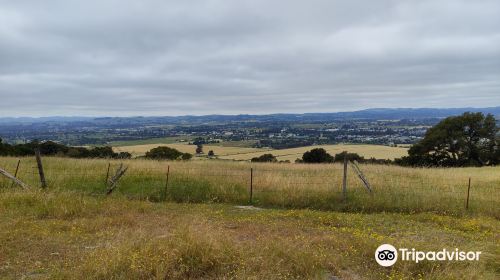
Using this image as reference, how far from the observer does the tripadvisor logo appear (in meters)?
7.01

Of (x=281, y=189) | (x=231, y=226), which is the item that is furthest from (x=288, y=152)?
(x=231, y=226)

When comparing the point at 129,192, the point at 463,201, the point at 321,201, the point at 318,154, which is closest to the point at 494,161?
the point at 318,154

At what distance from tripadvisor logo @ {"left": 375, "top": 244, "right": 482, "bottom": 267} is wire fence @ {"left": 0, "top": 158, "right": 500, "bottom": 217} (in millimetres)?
7039

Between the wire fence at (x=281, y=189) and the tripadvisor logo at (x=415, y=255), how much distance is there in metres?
7.04

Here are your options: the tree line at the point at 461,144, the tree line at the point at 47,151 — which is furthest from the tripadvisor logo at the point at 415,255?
the tree line at the point at 461,144

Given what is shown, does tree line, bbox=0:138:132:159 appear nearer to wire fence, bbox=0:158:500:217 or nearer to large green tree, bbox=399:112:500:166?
wire fence, bbox=0:158:500:217

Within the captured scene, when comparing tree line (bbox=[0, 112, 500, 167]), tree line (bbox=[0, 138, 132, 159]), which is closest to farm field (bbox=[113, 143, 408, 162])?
tree line (bbox=[0, 112, 500, 167])

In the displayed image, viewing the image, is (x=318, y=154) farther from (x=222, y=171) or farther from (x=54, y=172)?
(x=54, y=172)

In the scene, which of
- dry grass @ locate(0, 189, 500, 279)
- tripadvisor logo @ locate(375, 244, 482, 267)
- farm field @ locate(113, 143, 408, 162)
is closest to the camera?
dry grass @ locate(0, 189, 500, 279)

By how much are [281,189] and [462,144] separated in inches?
1731

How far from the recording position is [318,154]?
49.6m

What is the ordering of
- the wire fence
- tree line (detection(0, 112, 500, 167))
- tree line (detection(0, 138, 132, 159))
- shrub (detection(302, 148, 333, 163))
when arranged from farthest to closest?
tree line (detection(0, 112, 500, 167)), shrub (detection(302, 148, 333, 163)), tree line (detection(0, 138, 132, 159)), the wire fence

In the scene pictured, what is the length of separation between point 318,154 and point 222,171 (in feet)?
103

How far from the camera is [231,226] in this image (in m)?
10.5
